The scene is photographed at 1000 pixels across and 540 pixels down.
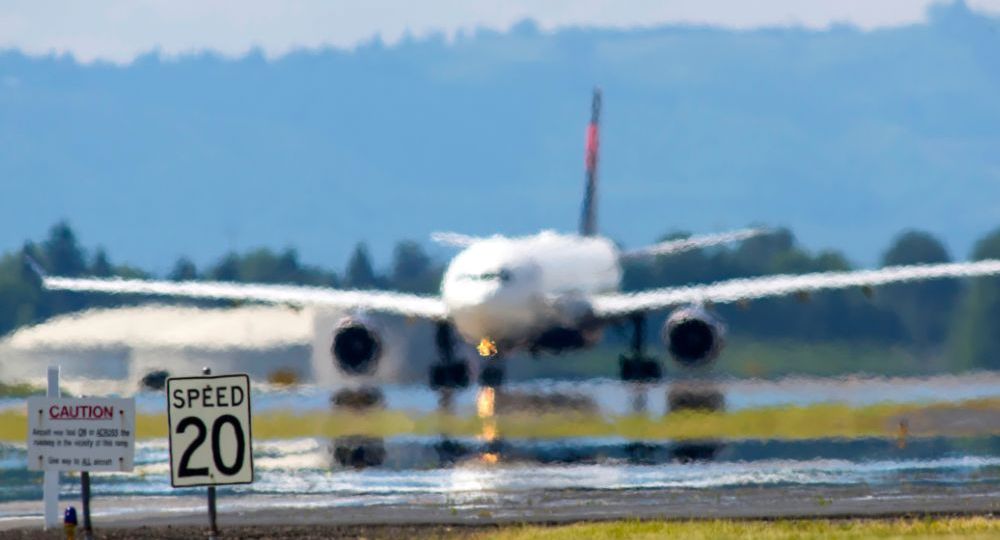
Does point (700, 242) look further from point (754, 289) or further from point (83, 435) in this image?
point (83, 435)

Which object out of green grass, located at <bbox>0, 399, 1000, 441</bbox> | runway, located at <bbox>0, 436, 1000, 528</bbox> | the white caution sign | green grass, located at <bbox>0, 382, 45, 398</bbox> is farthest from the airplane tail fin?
the white caution sign

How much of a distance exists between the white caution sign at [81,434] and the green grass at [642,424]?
15641 mm

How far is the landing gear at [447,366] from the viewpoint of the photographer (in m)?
55.2

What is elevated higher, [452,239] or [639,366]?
[452,239]

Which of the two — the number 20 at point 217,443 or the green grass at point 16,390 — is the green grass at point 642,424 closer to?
the green grass at point 16,390

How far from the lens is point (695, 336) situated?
185 feet

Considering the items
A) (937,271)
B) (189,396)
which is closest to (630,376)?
(937,271)

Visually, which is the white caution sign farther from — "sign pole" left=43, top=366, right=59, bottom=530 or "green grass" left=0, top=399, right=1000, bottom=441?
"green grass" left=0, top=399, right=1000, bottom=441

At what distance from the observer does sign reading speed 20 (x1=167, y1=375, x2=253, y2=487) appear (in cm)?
2052

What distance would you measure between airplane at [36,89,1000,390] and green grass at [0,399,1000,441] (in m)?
A: 10.8

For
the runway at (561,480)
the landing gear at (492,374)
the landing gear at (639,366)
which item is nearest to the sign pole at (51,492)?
the runway at (561,480)

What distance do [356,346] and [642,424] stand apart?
20.3 meters

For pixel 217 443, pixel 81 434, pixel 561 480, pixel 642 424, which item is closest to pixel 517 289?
pixel 642 424

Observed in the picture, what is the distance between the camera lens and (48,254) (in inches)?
3061
